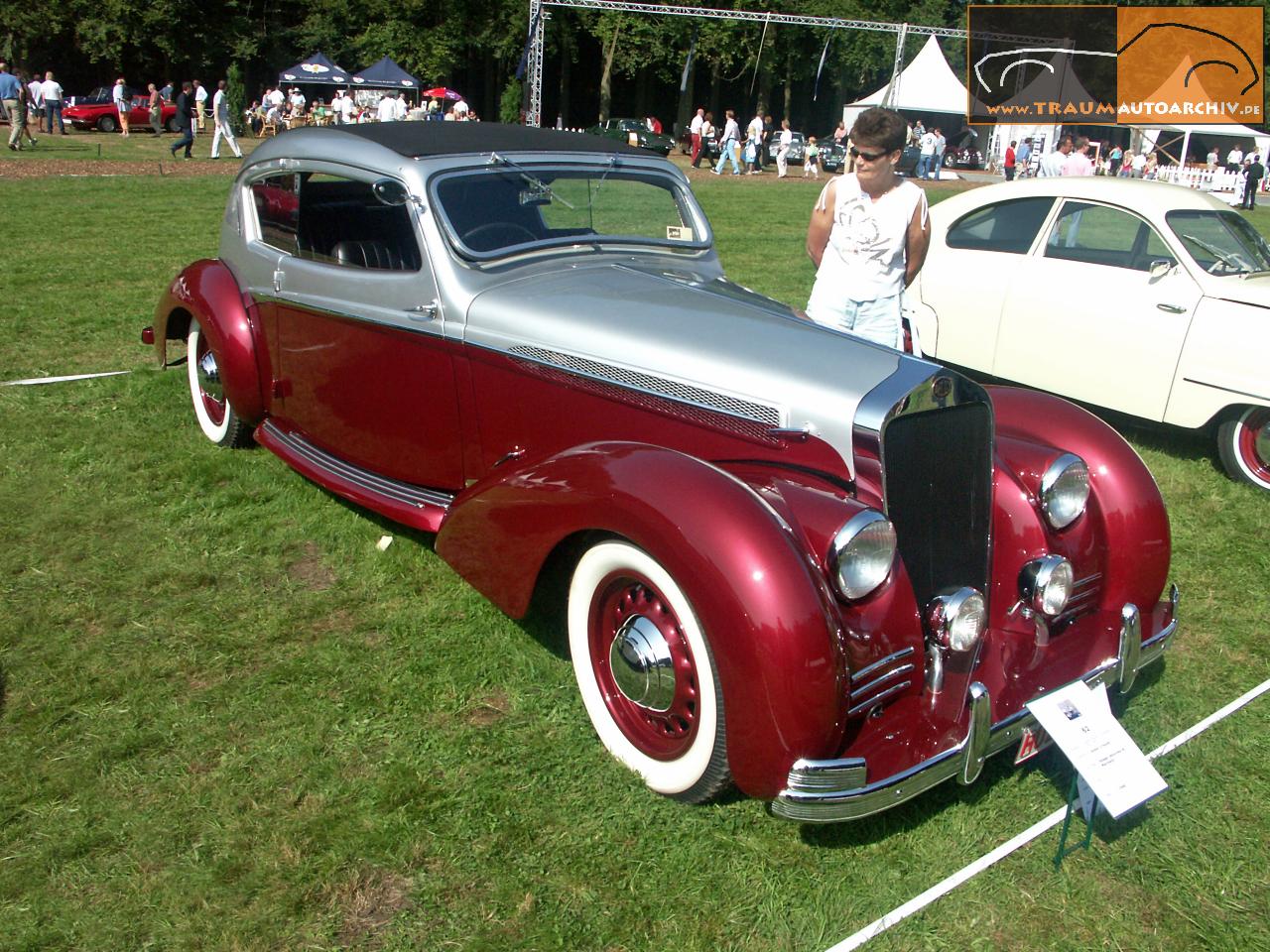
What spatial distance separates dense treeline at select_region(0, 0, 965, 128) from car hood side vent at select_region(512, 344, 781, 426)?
121 ft

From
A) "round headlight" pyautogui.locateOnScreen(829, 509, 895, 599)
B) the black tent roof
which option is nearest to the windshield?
"round headlight" pyautogui.locateOnScreen(829, 509, 895, 599)

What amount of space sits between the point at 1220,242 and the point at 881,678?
5.12 metres

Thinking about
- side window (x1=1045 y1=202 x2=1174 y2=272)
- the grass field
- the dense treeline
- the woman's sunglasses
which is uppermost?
the dense treeline

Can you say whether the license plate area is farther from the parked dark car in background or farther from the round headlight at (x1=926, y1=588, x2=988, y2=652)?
the parked dark car in background

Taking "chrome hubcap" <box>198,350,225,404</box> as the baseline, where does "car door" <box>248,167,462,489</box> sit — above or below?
above

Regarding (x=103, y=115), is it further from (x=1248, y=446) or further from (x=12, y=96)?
(x=1248, y=446)

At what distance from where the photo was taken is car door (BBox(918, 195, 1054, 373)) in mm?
6859

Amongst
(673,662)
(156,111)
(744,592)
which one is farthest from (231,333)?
(156,111)

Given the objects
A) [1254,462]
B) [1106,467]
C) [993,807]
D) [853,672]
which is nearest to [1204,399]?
[1254,462]

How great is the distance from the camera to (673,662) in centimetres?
280

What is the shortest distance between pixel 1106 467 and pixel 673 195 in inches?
85.4

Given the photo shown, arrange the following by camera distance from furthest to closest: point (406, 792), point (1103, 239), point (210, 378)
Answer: point (1103, 239), point (210, 378), point (406, 792)

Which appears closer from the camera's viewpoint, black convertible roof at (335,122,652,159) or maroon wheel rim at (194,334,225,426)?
black convertible roof at (335,122,652,159)

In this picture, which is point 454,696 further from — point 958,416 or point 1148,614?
point 1148,614
